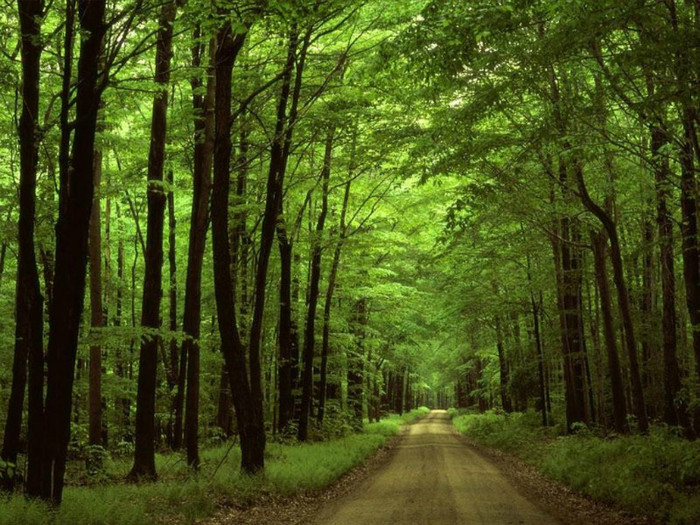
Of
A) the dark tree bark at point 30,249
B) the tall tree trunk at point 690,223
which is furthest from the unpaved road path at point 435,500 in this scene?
the tall tree trunk at point 690,223

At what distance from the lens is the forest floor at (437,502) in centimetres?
906

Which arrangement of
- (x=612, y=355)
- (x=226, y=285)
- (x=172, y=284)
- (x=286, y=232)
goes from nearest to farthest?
(x=226, y=285) < (x=612, y=355) < (x=286, y=232) < (x=172, y=284)

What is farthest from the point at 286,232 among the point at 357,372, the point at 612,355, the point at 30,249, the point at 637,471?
the point at 637,471

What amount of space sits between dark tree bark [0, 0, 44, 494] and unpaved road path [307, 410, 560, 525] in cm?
448

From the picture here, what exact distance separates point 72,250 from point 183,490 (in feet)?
14.8

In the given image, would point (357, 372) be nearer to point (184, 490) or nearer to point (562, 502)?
point (562, 502)

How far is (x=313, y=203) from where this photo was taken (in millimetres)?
A: 24438

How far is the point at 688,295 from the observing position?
Result: 1274 cm

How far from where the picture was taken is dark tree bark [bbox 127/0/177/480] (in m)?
11.6

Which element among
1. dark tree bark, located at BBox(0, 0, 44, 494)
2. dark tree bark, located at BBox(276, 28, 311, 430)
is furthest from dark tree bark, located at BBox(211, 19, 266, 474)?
dark tree bark, located at BBox(0, 0, 44, 494)

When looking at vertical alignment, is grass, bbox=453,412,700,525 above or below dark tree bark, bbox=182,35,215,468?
below

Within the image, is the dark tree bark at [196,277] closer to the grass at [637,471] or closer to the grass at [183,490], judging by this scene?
the grass at [183,490]

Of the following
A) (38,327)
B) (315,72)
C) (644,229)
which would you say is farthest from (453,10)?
(644,229)

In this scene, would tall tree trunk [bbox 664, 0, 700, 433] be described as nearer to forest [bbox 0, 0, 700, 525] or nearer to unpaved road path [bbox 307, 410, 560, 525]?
forest [bbox 0, 0, 700, 525]
